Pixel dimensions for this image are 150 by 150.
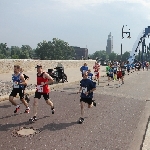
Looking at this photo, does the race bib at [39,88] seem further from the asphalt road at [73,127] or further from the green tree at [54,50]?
the green tree at [54,50]

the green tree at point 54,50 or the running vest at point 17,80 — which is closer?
the running vest at point 17,80

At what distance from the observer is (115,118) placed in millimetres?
8180

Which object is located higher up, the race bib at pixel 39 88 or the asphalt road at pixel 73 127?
the race bib at pixel 39 88

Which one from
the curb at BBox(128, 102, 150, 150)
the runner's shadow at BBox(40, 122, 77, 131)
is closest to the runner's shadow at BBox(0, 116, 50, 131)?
the runner's shadow at BBox(40, 122, 77, 131)

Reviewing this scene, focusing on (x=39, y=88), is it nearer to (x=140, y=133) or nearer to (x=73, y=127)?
(x=73, y=127)

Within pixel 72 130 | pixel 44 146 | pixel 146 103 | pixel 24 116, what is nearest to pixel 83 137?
pixel 72 130

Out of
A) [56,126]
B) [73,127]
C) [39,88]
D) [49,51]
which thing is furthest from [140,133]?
[49,51]

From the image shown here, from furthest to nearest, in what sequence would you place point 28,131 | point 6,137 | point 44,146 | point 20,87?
point 20,87 → point 28,131 → point 6,137 → point 44,146

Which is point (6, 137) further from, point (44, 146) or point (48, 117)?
point (48, 117)

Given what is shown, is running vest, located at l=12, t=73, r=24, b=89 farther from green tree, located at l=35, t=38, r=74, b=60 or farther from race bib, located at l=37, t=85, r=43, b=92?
green tree, located at l=35, t=38, r=74, b=60

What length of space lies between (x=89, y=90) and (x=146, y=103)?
4539mm

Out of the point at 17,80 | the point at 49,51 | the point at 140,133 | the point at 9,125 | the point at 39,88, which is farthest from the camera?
the point at 49,51

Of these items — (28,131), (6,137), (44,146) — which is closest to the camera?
(44,146)

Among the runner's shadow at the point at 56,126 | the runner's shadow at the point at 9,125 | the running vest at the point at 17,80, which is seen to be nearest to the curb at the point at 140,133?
the runner's shadow at the point at 56,126
